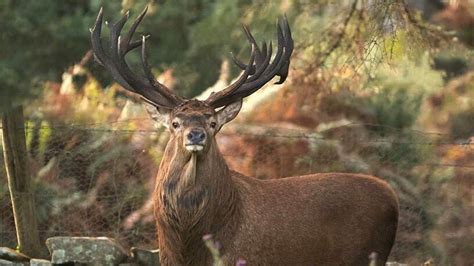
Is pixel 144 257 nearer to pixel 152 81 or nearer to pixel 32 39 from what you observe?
pixel 32 39

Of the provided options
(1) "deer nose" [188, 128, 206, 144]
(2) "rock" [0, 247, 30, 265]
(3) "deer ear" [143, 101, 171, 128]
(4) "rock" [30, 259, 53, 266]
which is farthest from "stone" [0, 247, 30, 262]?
(1) "deer nose" [188, 128, 206, 144]

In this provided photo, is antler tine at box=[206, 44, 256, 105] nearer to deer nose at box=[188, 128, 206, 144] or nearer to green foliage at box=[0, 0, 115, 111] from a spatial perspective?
deer nose at box=[188, 128, 206, 144]

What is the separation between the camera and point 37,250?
12.9 m

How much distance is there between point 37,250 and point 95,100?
119 inches

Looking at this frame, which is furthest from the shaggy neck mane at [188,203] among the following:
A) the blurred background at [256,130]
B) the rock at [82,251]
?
the rock at [82,251]

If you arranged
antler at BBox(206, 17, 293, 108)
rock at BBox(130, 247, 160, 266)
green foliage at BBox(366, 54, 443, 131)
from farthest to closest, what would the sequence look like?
green foliage at BBox(366, 54, 443, 131) < rock at BBox(130, 247, 160, 266) < antler at BBox(206, 17, 293, 108)

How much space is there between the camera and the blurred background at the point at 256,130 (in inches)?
488

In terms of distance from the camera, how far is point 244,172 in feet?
43.7

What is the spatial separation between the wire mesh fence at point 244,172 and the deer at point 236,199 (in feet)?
6.55

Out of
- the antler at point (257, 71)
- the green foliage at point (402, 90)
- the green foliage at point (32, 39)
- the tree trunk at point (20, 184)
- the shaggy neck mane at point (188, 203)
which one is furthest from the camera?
the green foliage at point (402, 90)

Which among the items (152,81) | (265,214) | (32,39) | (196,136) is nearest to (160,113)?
(152,81)

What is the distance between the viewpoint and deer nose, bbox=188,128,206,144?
9.56 metres

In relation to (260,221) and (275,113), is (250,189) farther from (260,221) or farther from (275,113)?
(275,113)

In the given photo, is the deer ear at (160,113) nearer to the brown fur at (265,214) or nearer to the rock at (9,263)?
the brown fur at (265,214)
